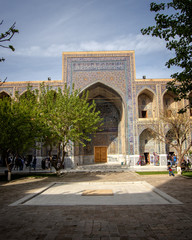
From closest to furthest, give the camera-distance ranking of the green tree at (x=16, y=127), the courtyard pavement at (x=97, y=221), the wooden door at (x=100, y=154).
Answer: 1. the courtyard pavement at (x=97, y=221)
2. the green tree at (x=16, y=127)
3. the wooden door at (x=100, y=154)

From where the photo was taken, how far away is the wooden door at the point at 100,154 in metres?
21.2

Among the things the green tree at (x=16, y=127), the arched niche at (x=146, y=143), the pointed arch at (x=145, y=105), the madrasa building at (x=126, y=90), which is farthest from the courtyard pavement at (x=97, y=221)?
the pointed arch at (x=145, y=105)

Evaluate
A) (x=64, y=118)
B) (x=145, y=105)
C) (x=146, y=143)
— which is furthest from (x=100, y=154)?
(x=64, y=118)

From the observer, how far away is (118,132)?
21250 mm

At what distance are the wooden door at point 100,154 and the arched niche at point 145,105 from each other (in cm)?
602

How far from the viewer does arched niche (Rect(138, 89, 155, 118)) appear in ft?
61.5

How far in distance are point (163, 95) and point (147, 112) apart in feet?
7.54

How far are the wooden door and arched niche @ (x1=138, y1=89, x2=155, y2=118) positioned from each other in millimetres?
6020

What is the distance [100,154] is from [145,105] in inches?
301

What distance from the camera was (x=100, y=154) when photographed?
21328 mm

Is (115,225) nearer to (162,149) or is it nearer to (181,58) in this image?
(181,58)

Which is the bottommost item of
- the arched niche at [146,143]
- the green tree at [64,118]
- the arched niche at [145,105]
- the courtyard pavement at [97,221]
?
the courtyard pavement at [97,221]

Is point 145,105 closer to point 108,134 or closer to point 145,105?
point 145,105

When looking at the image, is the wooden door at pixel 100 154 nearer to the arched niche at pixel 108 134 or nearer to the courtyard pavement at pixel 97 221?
the arched niche at pixel 108 134
